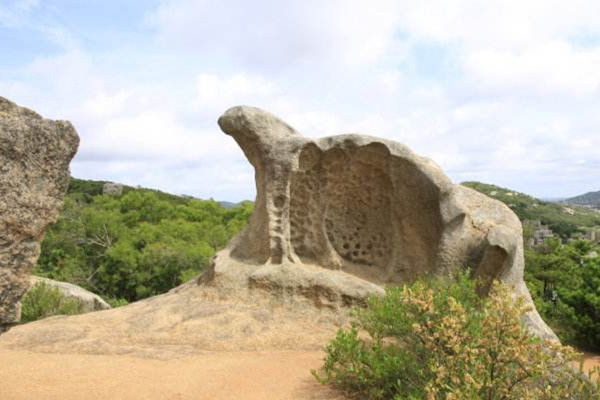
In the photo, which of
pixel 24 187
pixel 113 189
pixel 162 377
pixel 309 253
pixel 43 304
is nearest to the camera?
pixel 24 187

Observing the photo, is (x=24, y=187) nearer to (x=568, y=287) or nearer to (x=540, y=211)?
(x=568, y=287)

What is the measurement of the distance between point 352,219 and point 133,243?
14330 mm

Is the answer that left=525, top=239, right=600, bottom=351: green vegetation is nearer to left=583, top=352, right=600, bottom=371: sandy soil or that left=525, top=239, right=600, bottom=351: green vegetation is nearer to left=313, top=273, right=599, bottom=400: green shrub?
left=583, top=352, right=600, bottom=371: sandy soil

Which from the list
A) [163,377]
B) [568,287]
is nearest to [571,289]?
[568,287]

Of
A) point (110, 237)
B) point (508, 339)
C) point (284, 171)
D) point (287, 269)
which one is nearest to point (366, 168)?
point (284, 171)

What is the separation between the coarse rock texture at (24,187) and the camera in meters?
3.64

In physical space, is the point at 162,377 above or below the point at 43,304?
below

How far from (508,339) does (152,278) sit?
55.9 ft

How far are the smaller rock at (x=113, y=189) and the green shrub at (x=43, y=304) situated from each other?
2208 centimetres

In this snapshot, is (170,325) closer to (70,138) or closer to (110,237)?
(70,138)

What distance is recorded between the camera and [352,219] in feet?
32.0

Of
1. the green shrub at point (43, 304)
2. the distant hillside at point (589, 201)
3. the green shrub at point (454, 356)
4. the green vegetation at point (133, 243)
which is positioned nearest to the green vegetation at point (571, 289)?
the green shrub at point (454, 356)

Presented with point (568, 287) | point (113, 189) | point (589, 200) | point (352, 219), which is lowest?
point (568, 287)

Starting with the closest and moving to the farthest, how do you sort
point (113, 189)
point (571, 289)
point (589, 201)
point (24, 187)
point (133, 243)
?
point (24, 187)
point (571, 289)
point (133, 243)
point (113, 189)
point (589, 201)
